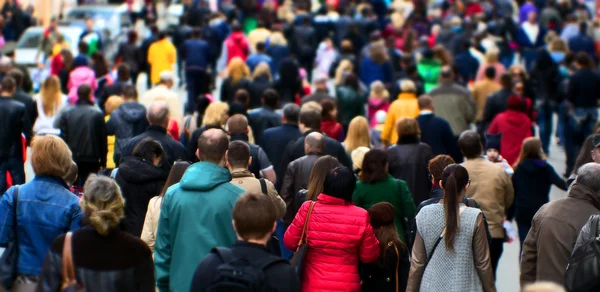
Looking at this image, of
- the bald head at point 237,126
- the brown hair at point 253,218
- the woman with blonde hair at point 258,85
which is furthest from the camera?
the woman with blonde hair at point 258,85

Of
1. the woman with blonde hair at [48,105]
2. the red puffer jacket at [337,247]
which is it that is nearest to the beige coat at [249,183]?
the red puffer jacket at [337,247]

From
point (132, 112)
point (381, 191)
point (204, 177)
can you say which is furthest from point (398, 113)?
point (204, 177)

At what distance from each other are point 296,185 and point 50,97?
509cm

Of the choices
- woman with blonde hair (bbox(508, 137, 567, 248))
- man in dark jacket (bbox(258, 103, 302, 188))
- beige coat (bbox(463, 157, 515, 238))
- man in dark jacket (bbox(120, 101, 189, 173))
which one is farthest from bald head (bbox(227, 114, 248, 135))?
woman with blonde hair (bbox(508, 137, 567, 248))

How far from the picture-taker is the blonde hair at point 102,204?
6.87m

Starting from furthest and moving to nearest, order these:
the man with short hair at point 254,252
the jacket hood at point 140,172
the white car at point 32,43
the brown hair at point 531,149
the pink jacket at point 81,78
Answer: the white car at point 32,43 < the pink jacket at point 81,78 < the brown hair at point 531,149 < the jacket hood at point 140,172 < the man with short hair at point 254,252

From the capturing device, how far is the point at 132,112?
13578 mm

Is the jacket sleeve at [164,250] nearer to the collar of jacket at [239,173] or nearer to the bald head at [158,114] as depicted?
the collar of jacket at [239,173]

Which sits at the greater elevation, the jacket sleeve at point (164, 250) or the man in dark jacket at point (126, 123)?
the jacket sleeve at point (164, 250)

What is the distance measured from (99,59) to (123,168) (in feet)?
30.5

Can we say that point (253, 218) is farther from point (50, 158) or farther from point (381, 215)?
point (381, 215)

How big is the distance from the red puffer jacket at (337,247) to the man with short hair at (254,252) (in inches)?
66.8

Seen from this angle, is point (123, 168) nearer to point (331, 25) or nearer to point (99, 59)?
point (99, 59)

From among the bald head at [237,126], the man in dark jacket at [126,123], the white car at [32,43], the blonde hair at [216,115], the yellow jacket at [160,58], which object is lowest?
the white car at [32,43]
